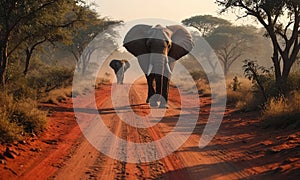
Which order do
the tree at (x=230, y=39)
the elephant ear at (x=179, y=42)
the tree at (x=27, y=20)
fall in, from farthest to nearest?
the tree at (x=230, y=39) → the elephant ear at (x=179, y=42) → the tree at (x=27, y=20)

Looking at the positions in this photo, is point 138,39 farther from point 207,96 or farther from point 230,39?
point 230,39

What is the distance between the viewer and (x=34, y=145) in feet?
26.1

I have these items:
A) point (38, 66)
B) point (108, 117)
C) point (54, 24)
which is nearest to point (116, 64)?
point (38, 66)

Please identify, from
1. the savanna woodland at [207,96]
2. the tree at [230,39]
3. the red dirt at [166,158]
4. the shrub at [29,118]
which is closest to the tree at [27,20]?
the savanna woodland at [207,96]

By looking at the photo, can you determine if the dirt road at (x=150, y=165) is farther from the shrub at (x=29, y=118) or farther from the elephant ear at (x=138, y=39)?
the elephant ear at (x=138, y=39)

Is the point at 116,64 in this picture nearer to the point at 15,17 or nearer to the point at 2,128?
the point at 15,17

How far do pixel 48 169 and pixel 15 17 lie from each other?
9.40 meters

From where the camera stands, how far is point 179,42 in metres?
17.3

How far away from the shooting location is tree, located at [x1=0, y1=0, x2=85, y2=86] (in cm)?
1257

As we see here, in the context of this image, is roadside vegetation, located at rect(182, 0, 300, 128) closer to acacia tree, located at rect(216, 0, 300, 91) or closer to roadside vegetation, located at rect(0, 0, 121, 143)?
acacia tree, located at rect(216, 0, 300, 91)

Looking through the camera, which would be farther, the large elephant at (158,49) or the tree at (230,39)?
the tree at (230,39)

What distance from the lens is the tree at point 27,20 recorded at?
12566mm

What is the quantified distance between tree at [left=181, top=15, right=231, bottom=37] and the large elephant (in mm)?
28757

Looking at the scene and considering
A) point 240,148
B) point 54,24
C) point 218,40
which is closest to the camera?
point 240,148
